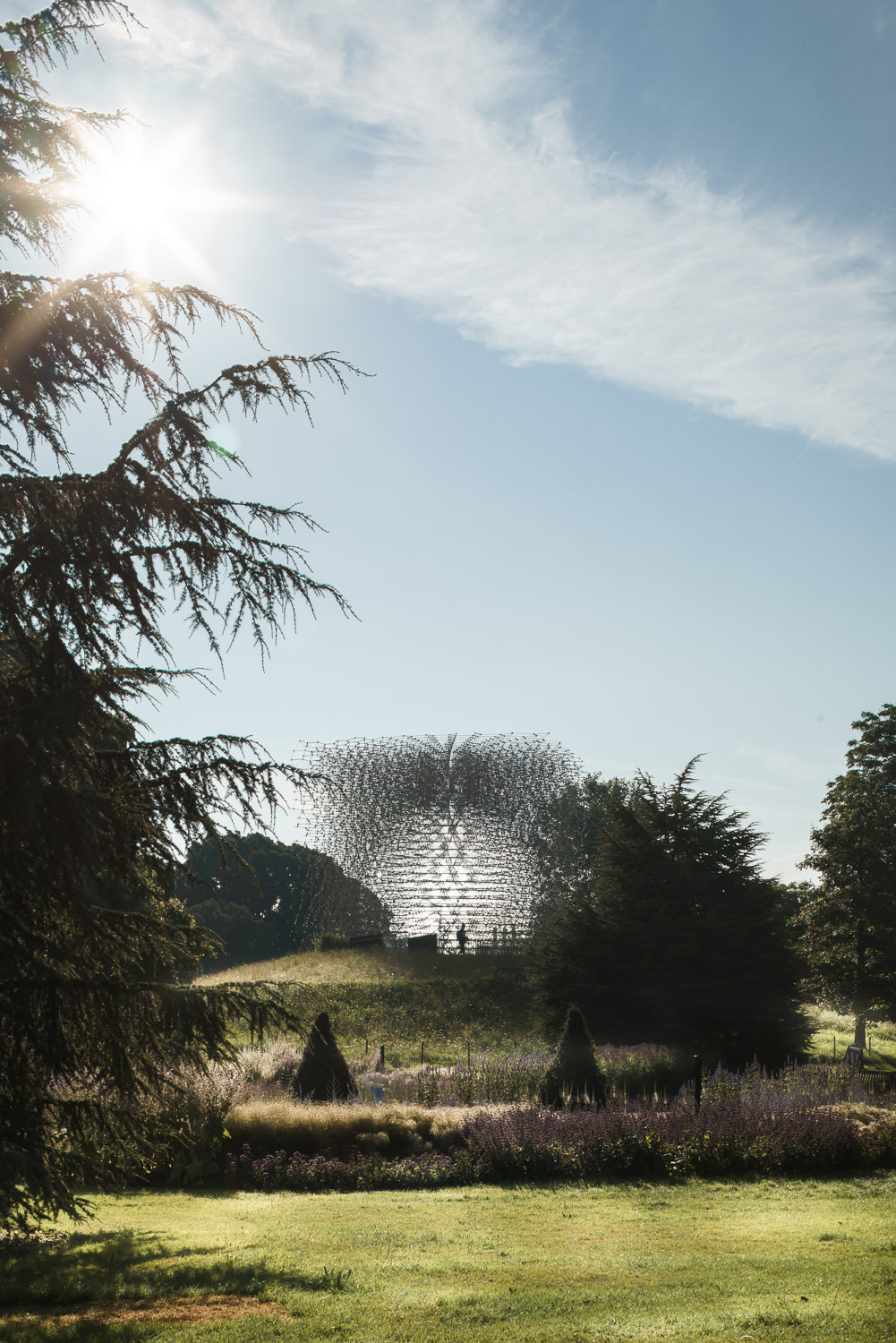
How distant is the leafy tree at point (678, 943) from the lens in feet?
72.4

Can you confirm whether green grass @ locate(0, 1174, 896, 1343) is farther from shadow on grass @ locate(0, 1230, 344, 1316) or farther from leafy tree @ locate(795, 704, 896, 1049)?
leafy tree @ locate(795, 704, 896, 1049)

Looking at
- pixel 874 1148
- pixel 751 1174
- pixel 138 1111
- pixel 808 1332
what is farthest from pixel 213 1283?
pixel 874 1148

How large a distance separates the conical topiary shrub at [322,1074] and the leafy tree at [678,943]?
28.7 feet

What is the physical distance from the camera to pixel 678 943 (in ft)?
74.7

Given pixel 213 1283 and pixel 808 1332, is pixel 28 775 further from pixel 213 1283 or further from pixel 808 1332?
pixel 808 1332

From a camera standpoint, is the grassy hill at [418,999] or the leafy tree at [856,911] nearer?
the grassy hill at [418,999]

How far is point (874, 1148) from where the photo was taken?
35.8 feet

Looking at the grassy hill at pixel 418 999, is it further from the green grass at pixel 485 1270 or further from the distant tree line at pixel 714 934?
the green grass at pixel 485 1270

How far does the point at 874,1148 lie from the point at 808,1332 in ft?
23.3

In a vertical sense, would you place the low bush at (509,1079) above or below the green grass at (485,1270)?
below

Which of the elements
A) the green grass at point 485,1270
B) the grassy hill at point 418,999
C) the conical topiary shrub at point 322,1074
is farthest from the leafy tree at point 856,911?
the green grass at point 485,1270

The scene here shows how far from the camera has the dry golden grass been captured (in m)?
11.4

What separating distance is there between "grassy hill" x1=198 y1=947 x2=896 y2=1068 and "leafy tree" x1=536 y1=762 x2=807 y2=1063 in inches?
73.7

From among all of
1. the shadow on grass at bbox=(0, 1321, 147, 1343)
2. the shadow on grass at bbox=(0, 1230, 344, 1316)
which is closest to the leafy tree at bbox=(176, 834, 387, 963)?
the shadow on grass at bbox=(0, 1230, 344, 1316)
